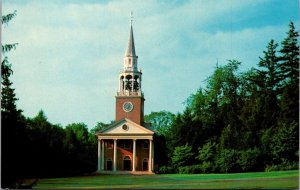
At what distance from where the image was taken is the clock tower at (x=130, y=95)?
43625 millimetres

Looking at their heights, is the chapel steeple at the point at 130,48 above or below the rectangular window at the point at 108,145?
above

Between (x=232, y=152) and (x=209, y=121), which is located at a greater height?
(x=209, y=121)

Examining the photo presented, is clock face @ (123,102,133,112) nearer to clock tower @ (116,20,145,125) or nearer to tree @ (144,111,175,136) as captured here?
clock tower @ (116,20,145,125)

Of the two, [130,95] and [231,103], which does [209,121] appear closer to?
[231,103]

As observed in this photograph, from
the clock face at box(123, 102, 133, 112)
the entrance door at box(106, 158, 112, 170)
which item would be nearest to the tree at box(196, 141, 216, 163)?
the clock face at box(123, 102, 133, 112)

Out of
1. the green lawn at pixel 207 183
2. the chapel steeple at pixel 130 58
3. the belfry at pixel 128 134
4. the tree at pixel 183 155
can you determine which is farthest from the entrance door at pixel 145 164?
the green lawn at pixel 207 183

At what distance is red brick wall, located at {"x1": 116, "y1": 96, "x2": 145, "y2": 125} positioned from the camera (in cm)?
4453

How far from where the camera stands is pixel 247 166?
3447 cm

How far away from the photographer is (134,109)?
148 ft

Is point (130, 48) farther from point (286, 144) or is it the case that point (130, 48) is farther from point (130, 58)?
point (286, 144)

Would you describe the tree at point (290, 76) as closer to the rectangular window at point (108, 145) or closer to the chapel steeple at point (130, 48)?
the chapel steeple at point (130, 48)

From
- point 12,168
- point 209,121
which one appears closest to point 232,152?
point 209,121

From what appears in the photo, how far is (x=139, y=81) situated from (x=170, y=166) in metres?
8.67

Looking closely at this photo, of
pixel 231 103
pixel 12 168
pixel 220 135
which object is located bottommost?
pixel 12 168
